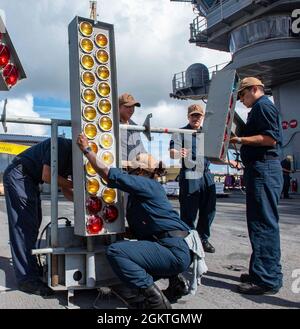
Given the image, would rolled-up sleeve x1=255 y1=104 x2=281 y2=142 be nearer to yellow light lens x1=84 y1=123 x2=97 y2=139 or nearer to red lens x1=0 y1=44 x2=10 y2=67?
yellow light lens x1=84 y1=123 x2=97 y2=139

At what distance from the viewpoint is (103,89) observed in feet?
12.7

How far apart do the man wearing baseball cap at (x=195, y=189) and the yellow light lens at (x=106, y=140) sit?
167 centimetres

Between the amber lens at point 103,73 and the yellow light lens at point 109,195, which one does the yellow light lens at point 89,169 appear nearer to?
the yellow light lens at point 109,195

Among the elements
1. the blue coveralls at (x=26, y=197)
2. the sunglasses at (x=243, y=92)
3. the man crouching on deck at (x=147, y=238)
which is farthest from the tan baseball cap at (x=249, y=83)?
the blue coveralls at (x=26, y=197)

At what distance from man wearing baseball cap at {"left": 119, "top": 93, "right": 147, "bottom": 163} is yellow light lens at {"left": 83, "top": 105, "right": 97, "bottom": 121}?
20.5 inches

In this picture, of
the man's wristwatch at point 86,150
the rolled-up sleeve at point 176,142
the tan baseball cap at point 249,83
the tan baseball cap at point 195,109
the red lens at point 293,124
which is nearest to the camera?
the man's wristwatch at point 86,150

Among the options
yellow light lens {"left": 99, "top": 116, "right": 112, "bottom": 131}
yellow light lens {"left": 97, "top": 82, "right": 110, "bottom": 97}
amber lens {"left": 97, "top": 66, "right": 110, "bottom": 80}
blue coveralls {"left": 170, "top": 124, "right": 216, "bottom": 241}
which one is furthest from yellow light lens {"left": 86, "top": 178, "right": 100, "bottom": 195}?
blue coveralls {"left": 170, "top": 124, "right": 216, "bottom": 241}

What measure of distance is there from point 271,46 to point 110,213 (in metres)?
22.3

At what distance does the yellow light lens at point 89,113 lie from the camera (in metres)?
3.73

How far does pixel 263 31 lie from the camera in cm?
2405

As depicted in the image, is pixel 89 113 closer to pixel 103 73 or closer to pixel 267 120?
pixel 103 73

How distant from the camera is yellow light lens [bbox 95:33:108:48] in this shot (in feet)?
12.6
